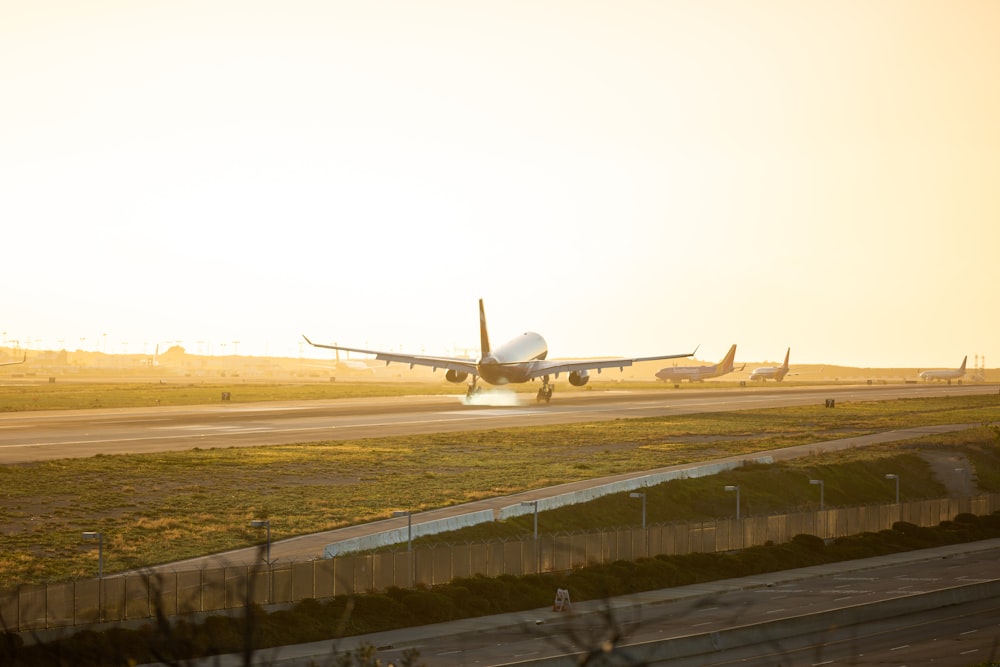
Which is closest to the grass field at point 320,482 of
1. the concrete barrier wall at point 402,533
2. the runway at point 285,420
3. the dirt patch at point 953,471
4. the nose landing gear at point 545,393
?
the dirt patch at point 953,471

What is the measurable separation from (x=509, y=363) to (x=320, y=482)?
54.6 metres

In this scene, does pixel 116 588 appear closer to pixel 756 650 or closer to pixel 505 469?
pixel 756 650

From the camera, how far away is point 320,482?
6606 cm

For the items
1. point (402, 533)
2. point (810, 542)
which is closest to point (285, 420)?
point (402, 533)

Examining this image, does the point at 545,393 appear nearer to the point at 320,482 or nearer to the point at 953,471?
the point at 953,471

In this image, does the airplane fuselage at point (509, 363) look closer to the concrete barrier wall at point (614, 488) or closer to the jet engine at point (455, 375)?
the jet engine at point (455, 375)

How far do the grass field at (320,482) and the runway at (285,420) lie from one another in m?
5.32

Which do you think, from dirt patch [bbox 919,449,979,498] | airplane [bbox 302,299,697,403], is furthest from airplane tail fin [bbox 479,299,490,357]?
dirt patch [bbox 919,449,979,498]

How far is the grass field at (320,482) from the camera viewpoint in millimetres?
49344

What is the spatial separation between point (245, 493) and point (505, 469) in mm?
18262

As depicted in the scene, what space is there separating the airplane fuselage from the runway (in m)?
3.56

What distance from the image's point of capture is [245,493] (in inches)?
2411

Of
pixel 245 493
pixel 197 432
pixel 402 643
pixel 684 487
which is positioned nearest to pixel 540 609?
pixel 402 643

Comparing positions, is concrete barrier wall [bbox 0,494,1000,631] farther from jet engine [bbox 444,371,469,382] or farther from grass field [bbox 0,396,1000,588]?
jet engine [bbox 444,371,469,382]
